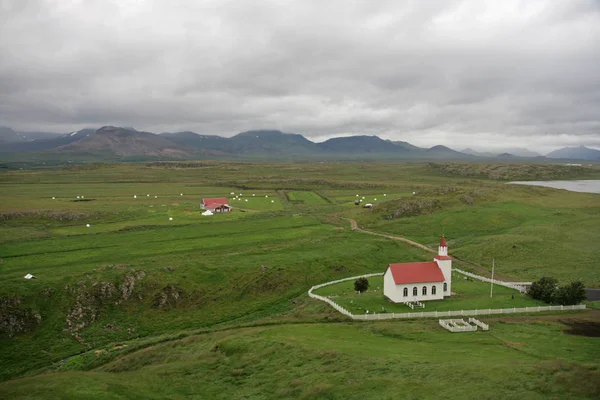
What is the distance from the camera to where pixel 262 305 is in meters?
54.7

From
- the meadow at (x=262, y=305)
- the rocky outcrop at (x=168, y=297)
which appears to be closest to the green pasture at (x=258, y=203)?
the meadow at (x=262, y=305)

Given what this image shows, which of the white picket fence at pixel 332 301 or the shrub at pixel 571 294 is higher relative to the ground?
the shrub at pixel 571 294

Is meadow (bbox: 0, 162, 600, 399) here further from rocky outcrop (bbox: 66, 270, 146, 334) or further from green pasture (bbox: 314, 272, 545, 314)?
green pasture (bbox: 314, 272, 545, 314)

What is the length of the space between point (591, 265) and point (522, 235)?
18055 millimetres

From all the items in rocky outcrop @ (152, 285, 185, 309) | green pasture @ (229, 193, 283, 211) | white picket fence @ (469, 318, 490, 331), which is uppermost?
green pasture @ (229, 193, 283, 211)

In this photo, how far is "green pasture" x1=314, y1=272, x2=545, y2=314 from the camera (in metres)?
46.8

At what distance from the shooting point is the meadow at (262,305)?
28469 mm

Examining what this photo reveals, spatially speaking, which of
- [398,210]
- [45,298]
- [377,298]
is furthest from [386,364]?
[398,210]

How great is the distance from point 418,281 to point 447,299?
4.47 metres

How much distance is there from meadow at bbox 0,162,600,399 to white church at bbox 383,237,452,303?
2.46 metres

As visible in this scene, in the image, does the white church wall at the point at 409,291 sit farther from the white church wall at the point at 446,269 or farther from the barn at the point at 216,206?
the barn at the point at 216,206

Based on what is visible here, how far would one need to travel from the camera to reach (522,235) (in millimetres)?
82250

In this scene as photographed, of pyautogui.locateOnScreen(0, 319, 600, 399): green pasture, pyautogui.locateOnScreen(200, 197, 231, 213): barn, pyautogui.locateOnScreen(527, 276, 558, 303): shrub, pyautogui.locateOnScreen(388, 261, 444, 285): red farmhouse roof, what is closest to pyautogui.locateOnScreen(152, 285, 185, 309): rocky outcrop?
pyautogui.locateOnScreen(0, 319, 600, 399): green pasture

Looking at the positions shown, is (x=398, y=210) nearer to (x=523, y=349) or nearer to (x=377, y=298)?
(x=377, y=298)
